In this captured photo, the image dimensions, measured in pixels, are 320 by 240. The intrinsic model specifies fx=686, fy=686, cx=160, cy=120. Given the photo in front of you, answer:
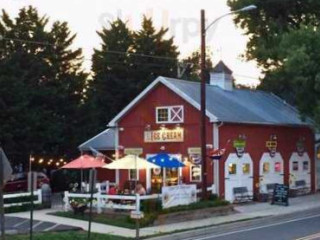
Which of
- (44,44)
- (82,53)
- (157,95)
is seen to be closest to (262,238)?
(157,95)

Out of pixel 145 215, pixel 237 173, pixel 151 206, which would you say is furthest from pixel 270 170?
pixel 145 215

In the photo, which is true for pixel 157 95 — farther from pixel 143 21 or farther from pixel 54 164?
pixel 143 21

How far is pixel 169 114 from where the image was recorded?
34656 mm

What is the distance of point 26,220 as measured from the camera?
24.5 m

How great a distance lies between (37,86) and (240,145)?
42.8 feet

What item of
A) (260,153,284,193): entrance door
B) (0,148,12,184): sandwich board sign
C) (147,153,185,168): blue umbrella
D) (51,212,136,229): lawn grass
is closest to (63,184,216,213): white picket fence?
Result: (51,212,136,229): lawn grass

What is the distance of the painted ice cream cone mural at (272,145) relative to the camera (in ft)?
119

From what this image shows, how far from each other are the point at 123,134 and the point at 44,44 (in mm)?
8819

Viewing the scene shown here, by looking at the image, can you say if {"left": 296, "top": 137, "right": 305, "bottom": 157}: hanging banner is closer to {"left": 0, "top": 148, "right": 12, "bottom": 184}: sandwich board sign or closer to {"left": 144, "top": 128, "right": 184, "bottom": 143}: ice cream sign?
{"left": 144, "top": 128, "right": 184, "bottom": 143}: ice cream sign

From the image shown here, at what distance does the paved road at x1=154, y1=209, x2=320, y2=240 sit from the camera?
67.4 feet

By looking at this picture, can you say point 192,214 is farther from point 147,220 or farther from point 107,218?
point 107,218

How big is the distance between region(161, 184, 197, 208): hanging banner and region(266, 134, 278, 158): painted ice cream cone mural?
9.49 meters

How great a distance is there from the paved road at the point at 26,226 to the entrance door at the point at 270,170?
1485 cm

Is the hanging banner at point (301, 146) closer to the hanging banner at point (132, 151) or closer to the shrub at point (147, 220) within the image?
the hanging banner at point (132, 151)
